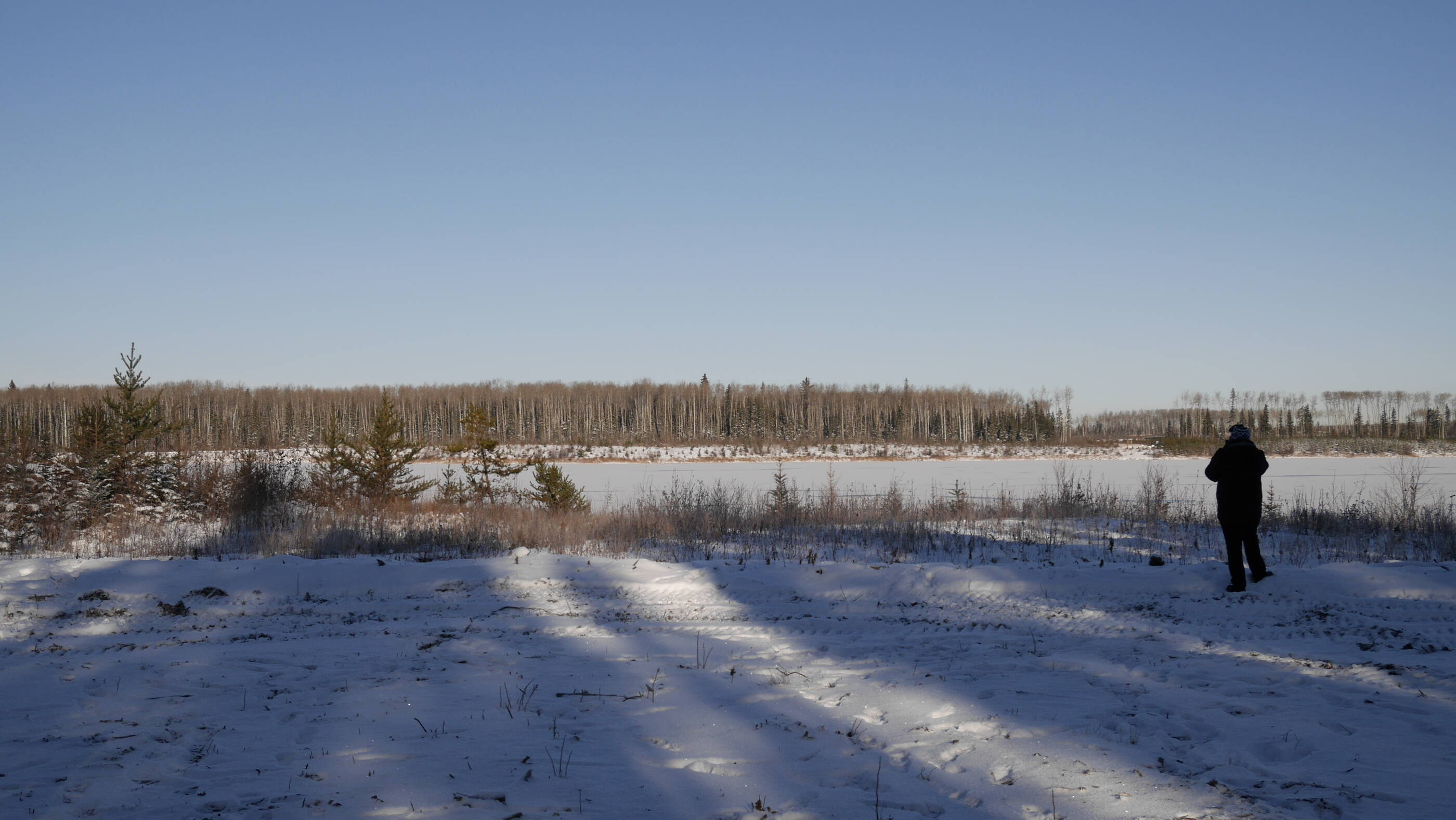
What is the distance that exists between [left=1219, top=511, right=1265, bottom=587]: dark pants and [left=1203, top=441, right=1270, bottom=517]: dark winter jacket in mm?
64

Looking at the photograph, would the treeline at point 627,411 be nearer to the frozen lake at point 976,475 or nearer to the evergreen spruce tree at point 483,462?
the frozen lake at point 976,475

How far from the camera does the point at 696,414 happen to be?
8969cm

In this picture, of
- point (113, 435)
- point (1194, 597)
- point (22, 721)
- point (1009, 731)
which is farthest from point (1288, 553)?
point (113, 435)

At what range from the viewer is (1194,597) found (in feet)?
26.8

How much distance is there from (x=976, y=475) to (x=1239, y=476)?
26729mm

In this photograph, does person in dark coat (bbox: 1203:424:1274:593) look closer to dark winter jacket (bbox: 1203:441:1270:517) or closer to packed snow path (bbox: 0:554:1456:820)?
dark winter jacket (bbox: 1203:441:1270:517)

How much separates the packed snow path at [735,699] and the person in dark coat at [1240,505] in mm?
248

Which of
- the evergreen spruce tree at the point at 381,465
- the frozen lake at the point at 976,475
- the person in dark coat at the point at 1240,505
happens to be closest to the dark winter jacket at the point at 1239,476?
the person in dark coat at the point at 1240,505

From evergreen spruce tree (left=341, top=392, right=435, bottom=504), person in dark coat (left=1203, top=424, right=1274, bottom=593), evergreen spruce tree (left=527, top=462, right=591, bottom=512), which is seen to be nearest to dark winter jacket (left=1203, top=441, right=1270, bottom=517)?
person in dark coat (left=1203, top=424, right=1274, bottom=593)

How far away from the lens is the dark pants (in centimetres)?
823

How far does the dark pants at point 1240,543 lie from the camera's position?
27.0 feet

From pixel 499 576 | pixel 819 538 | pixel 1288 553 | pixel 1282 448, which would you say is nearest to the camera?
pixel 499 576

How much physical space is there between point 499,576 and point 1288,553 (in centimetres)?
1049

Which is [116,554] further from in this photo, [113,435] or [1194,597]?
[1194,597]
